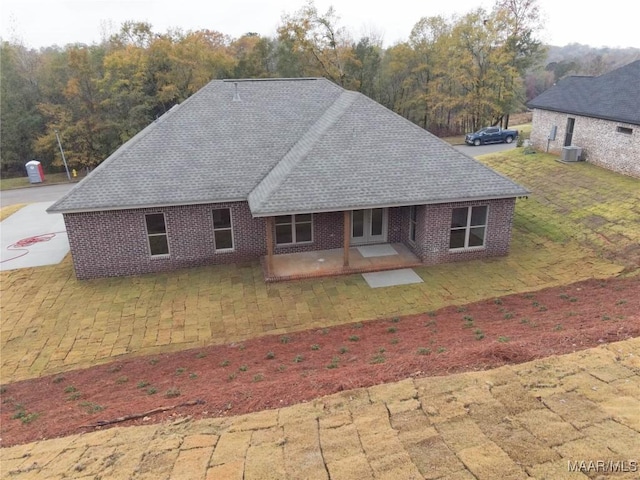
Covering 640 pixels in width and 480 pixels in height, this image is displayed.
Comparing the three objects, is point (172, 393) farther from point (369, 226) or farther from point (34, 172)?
point (34, 172)

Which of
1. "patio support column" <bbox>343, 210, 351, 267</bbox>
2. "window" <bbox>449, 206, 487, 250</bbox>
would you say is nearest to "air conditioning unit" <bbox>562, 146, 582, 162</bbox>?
"window" <bbox>449, 206, 487, 250</bbox>

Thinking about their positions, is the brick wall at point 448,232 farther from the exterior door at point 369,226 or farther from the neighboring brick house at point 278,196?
the exterior door at point 369,226

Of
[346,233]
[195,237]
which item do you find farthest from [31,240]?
[346,233]

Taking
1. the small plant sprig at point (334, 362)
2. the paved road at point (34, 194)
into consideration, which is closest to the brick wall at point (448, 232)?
the small plant sprig at point (334, 362)

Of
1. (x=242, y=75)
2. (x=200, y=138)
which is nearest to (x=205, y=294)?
(x=200, y=138)

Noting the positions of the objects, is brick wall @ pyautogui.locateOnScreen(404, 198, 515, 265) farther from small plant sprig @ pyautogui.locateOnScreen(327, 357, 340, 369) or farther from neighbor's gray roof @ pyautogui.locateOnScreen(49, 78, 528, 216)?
small plant sprig @ pyautogui.locateOnScreen(327, 357, 340, 369)

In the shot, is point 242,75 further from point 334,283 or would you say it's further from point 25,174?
point 334,283
